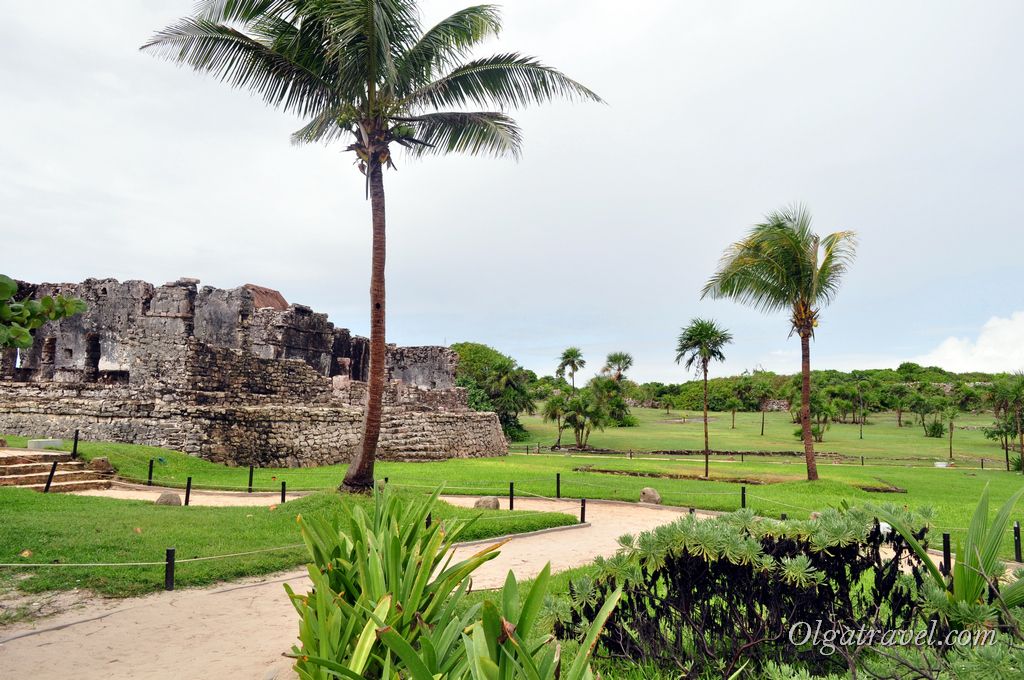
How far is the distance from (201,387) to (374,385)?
39.9 feet

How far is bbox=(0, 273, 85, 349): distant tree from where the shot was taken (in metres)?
4.25

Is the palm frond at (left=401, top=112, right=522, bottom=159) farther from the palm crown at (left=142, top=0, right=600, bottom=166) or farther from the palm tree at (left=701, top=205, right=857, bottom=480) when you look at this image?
the palm tree at (left=701, top=205, right=857, bottom=480)

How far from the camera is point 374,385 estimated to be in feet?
39.2

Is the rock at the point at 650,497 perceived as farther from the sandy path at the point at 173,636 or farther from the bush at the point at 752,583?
the bush at the point at 752,583

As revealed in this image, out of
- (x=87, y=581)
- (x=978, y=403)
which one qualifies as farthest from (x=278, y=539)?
(x=978, y=403)

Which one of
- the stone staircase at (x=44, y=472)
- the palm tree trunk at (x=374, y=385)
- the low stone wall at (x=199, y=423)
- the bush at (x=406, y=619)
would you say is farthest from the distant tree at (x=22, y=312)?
the low stone wall at (x=199, y=423)

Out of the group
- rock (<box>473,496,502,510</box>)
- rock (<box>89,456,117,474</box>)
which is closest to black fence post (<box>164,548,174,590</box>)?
rock (<box>473,496,502,510</box>)

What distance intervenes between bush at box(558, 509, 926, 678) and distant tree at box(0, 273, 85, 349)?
429 cm

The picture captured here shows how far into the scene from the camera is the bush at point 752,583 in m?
3.48

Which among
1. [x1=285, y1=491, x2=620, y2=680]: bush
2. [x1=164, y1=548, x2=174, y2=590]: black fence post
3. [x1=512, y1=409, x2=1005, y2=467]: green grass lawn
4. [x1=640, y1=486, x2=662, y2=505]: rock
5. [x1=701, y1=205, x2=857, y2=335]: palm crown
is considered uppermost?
[x1=701, y1=205, x2=857, y2=335]: palm crown

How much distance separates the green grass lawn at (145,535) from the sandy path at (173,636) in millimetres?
479

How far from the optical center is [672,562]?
363 cm

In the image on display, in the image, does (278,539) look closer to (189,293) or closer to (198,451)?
(198,451)

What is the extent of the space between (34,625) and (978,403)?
6497cm
